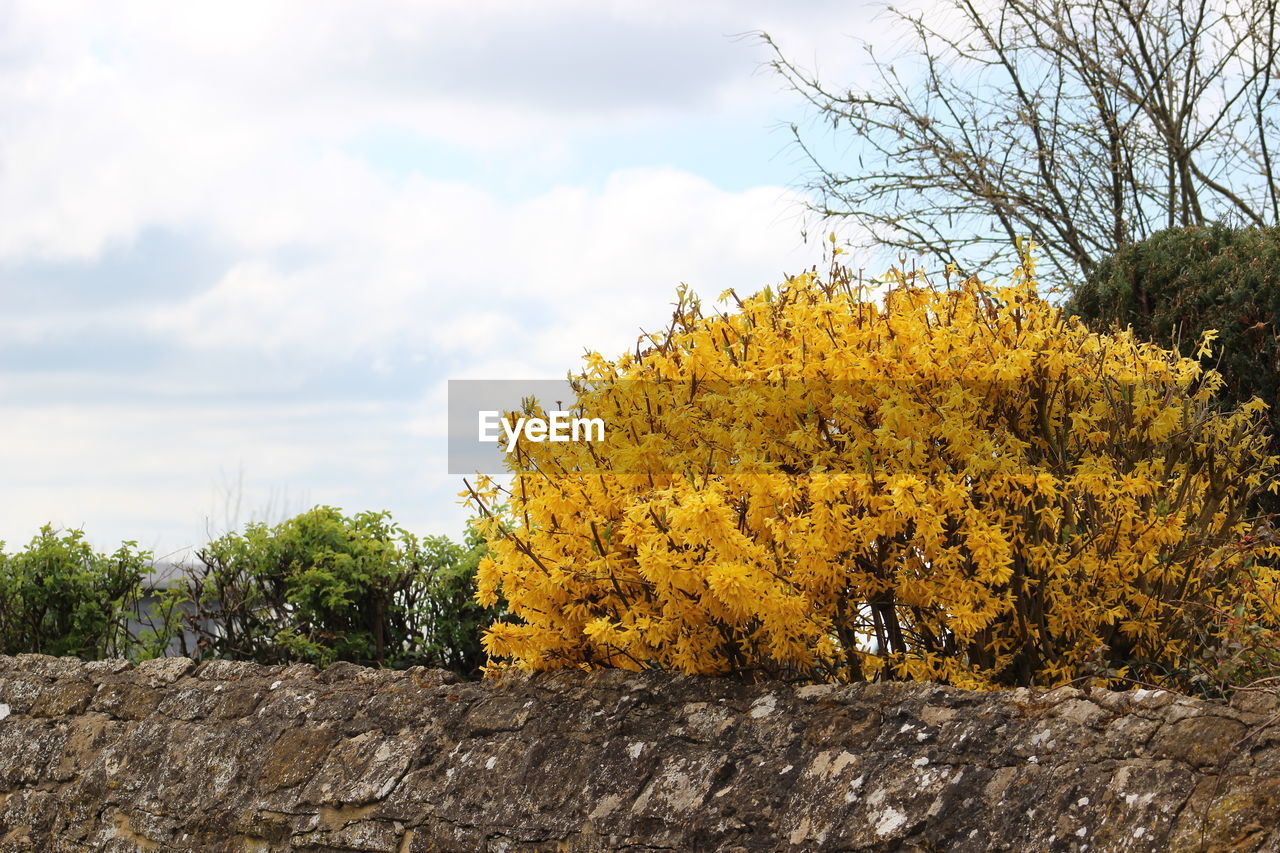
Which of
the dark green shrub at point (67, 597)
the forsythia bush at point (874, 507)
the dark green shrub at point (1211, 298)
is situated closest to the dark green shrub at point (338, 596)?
the dark green shrub at point (67, 597)

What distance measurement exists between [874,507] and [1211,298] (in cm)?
423

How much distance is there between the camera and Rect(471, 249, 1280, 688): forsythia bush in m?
4.01

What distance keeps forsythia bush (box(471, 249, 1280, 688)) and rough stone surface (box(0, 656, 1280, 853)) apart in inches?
13.0

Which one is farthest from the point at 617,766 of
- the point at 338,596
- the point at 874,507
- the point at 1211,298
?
the point at 1211,298

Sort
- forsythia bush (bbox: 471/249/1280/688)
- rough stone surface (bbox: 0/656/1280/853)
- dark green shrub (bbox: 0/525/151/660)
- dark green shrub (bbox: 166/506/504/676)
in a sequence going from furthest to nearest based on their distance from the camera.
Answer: dark green shrub (bbox: 0/525/151/660) → dark green shrub (bbox: 166/506/504/676) → forsythia bush (bbox: 471/249/1280/688) → rough stone surface (bbox: 0/656/1280/853)

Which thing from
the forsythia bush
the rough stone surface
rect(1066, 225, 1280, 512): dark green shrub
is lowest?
the rough stone surface

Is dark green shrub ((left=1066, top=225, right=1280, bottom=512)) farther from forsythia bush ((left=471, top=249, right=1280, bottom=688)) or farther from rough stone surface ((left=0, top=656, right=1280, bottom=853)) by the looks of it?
rough stone surface ((left=0, top=656, right=1280, bottom=853))

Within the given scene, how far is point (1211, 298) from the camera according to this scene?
7152mm

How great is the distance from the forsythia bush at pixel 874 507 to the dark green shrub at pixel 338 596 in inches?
93.9

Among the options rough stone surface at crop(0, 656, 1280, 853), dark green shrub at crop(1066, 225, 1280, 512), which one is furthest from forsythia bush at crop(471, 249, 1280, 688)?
dark green shrub at crop(1066, 225, 1280, 512)

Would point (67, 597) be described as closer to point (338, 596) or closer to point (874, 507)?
point (338, 596)

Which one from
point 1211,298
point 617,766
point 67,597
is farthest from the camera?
point 67,597

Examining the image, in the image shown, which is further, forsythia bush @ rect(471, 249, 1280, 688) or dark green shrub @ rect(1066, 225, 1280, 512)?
dark green shrub @ rect(1066, 225, 1280, 512)

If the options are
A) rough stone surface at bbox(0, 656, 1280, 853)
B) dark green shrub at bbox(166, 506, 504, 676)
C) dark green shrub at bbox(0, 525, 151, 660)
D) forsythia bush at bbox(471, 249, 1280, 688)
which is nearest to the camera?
rough stone surface at bbox(0, 656, 1280, 853)
